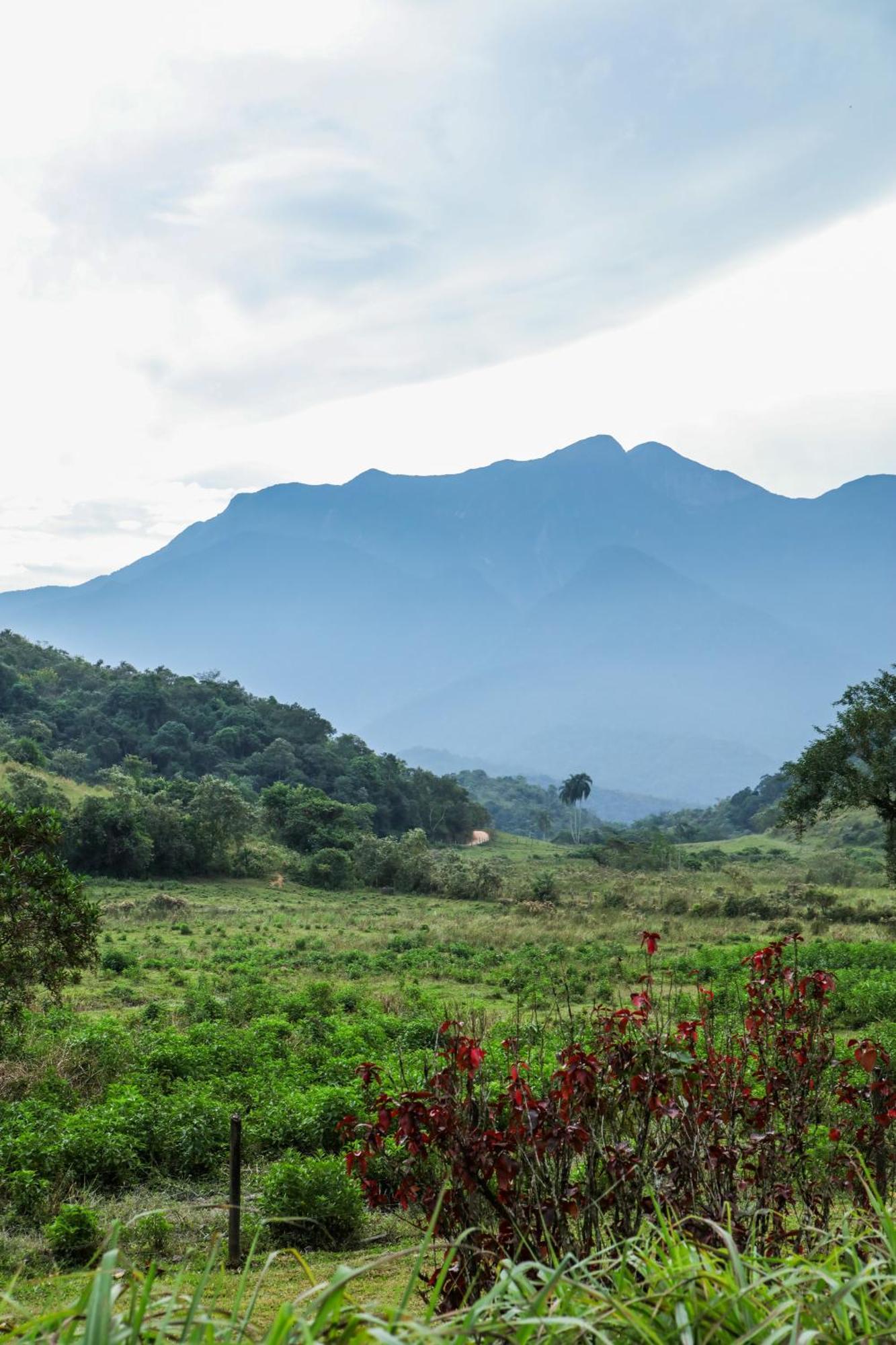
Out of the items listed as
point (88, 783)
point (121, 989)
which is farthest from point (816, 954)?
point (88, 783)

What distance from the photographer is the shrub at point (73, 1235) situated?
22.5ft

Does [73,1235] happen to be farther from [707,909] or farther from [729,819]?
[729,819]

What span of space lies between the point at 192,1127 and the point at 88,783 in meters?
55.1

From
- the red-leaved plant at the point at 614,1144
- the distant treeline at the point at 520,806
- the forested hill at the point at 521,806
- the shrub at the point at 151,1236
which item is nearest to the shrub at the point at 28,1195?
the shrub at the point at 151,1236

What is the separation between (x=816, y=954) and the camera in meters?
19.7

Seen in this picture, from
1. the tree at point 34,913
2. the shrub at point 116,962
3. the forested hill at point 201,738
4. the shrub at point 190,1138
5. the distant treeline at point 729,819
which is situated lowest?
the distant treeline at point 729,819

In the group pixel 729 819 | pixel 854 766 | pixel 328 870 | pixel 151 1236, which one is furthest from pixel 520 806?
pixel 151 1236

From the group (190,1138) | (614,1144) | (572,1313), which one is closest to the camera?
(572,1313)

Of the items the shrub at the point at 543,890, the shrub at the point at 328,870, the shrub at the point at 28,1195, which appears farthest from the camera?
the shrub at the point at 328,870

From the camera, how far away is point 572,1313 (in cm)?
250

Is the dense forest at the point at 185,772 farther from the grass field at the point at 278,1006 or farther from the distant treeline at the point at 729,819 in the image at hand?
the distant treeline at the point at 729,819

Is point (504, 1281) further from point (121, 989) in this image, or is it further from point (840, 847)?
point (840, 847)

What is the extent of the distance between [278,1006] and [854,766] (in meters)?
20.2

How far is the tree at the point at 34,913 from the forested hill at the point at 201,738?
57.3 m
